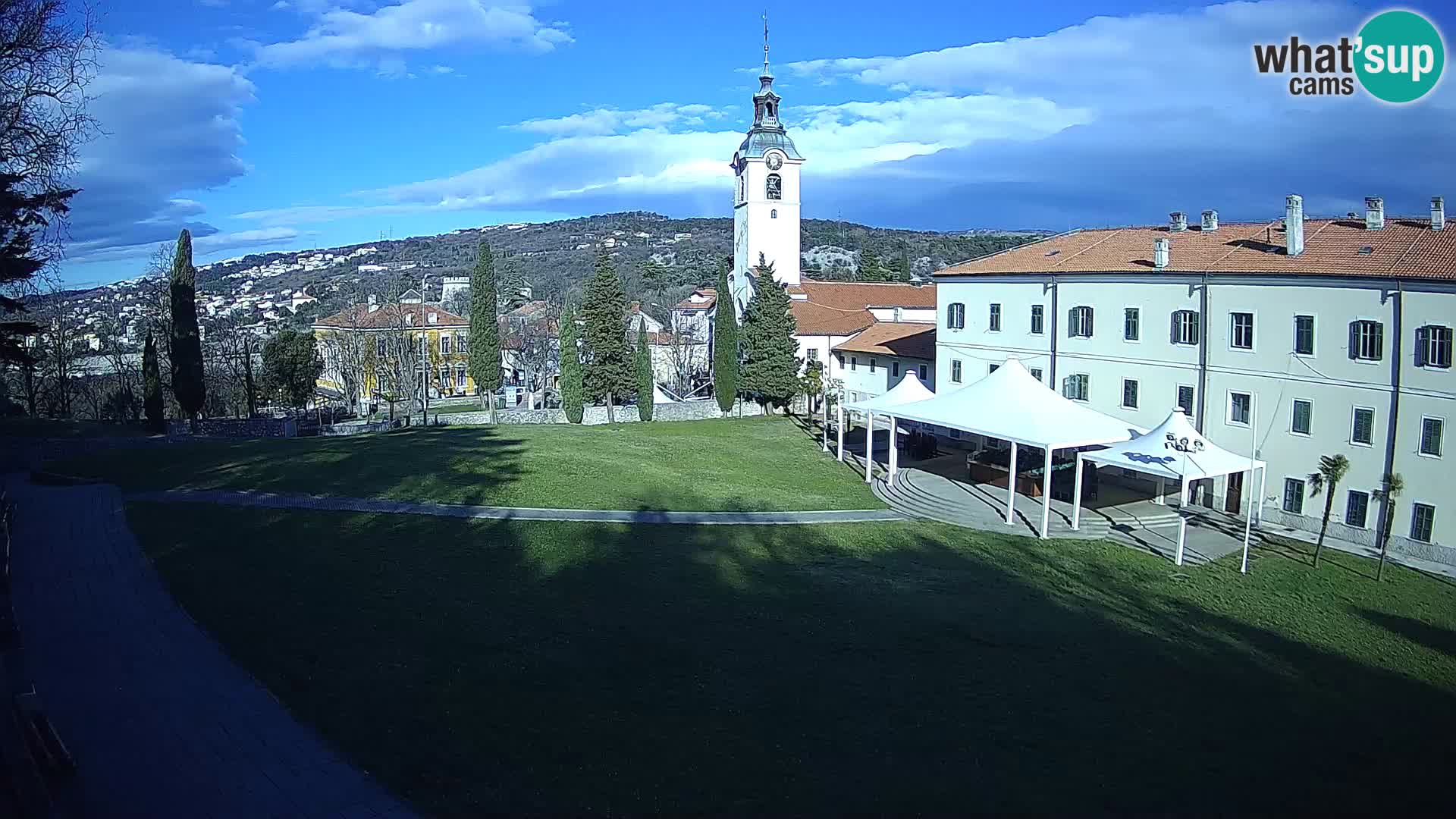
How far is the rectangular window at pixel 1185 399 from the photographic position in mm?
22797

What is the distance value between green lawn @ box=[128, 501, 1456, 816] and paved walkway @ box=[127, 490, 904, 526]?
0.80m

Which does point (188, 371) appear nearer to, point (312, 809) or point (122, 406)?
point (122, 406)

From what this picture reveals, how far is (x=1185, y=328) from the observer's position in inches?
896

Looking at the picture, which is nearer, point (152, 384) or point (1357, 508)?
point (1357, 508)

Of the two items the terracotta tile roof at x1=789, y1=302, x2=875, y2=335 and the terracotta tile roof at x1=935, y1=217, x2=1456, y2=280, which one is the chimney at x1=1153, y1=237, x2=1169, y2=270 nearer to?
the terracotta tile roof at x1=935, y1=217, x2=1456, y2=280

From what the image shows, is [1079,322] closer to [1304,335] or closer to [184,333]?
[1304,335]

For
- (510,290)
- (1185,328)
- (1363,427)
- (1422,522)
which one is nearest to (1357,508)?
(1422,522)

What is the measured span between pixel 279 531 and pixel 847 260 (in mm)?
107574

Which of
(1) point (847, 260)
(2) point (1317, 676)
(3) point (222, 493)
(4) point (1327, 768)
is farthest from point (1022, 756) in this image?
(1) point (847, 260)

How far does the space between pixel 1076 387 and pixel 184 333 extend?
96.1 ft

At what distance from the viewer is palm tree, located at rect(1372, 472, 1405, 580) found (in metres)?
18.3

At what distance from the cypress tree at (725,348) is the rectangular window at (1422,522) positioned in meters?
24.4

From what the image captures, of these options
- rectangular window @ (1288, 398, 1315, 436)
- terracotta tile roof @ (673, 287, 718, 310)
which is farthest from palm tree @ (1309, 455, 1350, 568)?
terracotta tile roof @ (673, 287, 718, 310)

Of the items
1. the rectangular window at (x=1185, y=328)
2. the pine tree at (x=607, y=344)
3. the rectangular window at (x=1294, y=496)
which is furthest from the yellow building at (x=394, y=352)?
the rectangular window at (x=1294, y=496)
